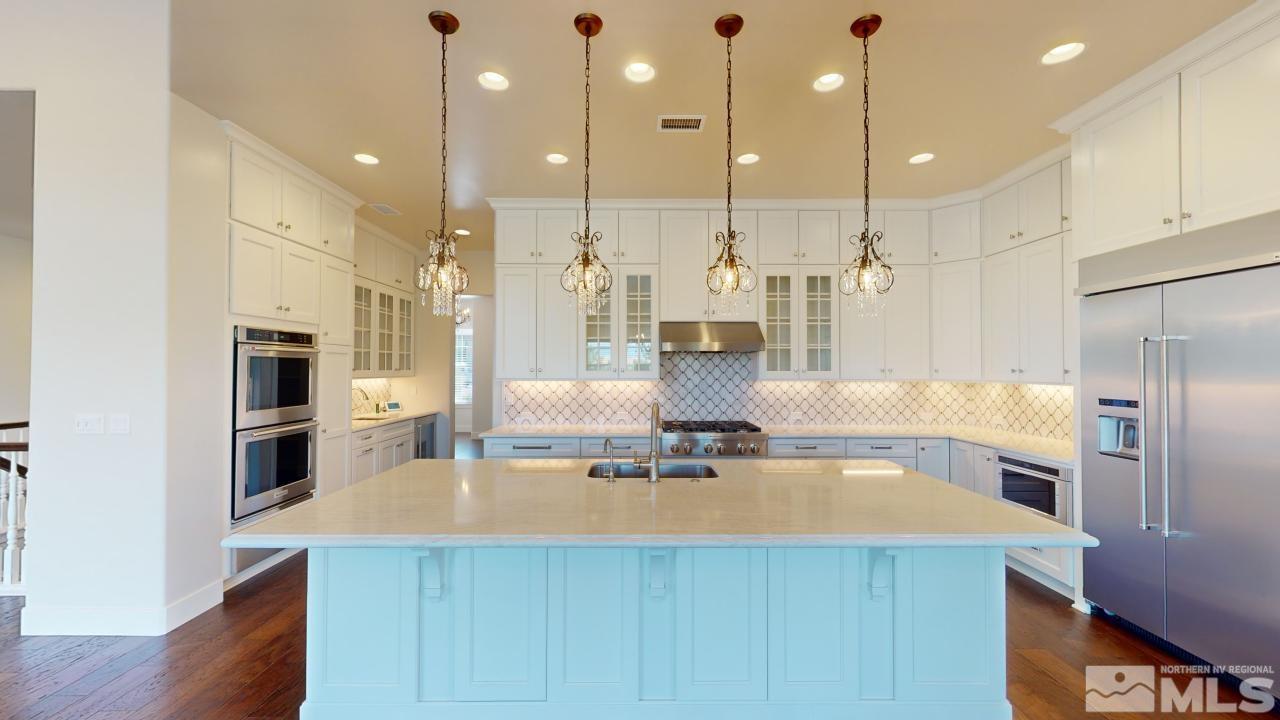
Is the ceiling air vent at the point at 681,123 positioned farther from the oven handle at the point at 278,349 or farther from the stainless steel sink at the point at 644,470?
the oven handle at the point at 278,349

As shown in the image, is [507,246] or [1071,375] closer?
[1071,375]

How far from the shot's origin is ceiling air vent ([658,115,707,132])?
123 inches

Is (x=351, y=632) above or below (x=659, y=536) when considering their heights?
below

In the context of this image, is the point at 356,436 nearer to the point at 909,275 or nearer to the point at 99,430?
the point at 99,430

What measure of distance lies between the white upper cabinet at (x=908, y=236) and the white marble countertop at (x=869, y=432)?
1.49 m

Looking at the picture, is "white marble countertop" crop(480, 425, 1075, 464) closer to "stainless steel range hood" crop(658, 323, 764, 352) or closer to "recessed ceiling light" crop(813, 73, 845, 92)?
"stainless steel range hood" crop(658, 323, 764, 352)

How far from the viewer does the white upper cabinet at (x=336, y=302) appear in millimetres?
4328

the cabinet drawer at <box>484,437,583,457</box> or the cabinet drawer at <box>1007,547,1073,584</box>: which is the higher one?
the cabinet drawer at <box>484,437,583,457</box>

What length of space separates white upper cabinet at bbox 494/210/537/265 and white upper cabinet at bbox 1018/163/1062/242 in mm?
3857

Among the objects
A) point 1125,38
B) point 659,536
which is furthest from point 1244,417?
point 659,536

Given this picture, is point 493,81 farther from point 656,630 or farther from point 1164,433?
point 1164,433

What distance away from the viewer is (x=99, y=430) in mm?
2840


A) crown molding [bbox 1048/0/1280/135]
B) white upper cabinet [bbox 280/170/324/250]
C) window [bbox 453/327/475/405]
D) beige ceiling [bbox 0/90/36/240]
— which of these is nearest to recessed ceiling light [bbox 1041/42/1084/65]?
crown molding [bbox 1048/0/1280/135]

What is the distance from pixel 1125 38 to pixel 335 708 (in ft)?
14.4
